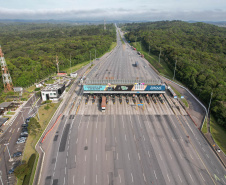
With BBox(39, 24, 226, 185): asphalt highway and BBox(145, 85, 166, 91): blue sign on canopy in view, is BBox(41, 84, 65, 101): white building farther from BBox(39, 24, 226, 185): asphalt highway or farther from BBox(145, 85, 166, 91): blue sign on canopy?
BBox(145, 85, 166, 91): blue sign on canopy

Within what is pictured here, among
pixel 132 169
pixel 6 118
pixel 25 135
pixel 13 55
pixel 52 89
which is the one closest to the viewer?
pixel 132 169

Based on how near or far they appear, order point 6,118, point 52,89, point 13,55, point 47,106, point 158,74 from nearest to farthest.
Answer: point 6,118, point 47,106, point 52,89, point 158,74, point 13,55

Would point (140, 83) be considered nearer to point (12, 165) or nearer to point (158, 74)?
point (158, 74)

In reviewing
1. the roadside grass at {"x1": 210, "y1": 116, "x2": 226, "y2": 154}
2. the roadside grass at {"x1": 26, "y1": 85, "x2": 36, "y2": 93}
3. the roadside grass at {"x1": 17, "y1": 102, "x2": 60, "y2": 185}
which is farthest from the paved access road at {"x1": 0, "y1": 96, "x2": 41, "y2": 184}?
the roadside grass at {"x1": 210, "y1": 116, "x2": 226, "y2": 154}

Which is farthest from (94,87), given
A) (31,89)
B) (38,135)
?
(31,89)

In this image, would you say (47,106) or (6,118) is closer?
(6,118)

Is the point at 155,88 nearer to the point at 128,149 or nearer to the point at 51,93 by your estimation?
the point at 128,149

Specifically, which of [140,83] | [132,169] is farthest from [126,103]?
[132,169]

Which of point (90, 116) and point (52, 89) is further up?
point (52, 89)
